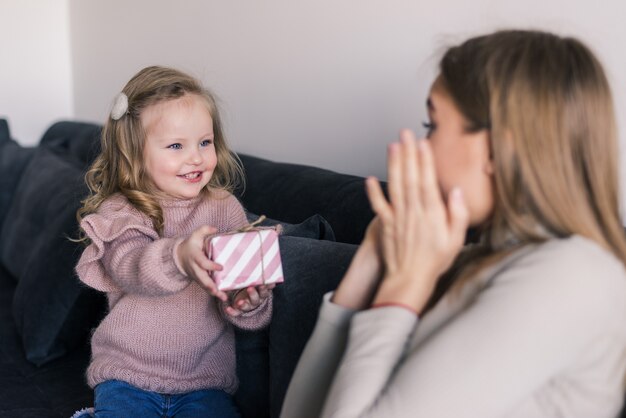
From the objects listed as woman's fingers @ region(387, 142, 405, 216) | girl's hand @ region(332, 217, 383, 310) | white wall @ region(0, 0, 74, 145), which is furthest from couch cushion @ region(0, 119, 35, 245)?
woman's fingers @ region(387, 142, 405, 216)

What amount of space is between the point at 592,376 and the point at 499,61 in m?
0.40

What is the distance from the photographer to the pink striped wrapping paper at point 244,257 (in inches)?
45.3

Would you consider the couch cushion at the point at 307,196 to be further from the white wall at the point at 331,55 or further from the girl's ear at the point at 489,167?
the girl's ear at the point at 489,167

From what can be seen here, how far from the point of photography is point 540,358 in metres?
0.80

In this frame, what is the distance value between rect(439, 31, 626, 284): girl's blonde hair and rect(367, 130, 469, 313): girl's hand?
0.06 meters

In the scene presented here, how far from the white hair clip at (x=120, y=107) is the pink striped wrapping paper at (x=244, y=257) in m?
0.49

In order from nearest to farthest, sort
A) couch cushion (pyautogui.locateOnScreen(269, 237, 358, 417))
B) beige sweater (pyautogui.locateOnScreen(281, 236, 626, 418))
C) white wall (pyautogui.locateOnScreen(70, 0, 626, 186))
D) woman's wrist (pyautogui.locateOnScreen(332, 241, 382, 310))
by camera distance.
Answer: beige sweater (pyautogui.locateOnScreen(281, 236, 626, 418)) < woman's wrist (pyautogui.locateOnScreen(332, 241, 382, 310)) < couch cushion (pyautogui.locateOnScreen(269, 237, 358, 417)) < white wall (pyautogui.locateOnScreen(70, 0, 626, 186))

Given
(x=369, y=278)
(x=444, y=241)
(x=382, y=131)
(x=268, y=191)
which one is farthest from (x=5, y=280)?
(x=444, y=241)

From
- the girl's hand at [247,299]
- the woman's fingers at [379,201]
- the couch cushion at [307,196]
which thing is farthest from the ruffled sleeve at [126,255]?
the woman's fingers at [379,201]

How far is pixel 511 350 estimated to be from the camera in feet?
2.60

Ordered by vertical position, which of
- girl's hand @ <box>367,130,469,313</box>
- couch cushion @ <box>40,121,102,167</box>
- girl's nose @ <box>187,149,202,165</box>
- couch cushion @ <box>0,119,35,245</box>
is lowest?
couch cushion @ <box>0,119,35,245</box>

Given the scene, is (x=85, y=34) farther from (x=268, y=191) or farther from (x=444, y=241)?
(x=444, y=241)

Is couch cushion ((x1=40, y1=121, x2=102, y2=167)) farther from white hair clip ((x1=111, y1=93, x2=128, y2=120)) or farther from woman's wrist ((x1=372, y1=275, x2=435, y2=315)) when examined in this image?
woman's wrist ((x1=372, y1=275, x2=435, y2=315))

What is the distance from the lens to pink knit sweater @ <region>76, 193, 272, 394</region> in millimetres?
1431
